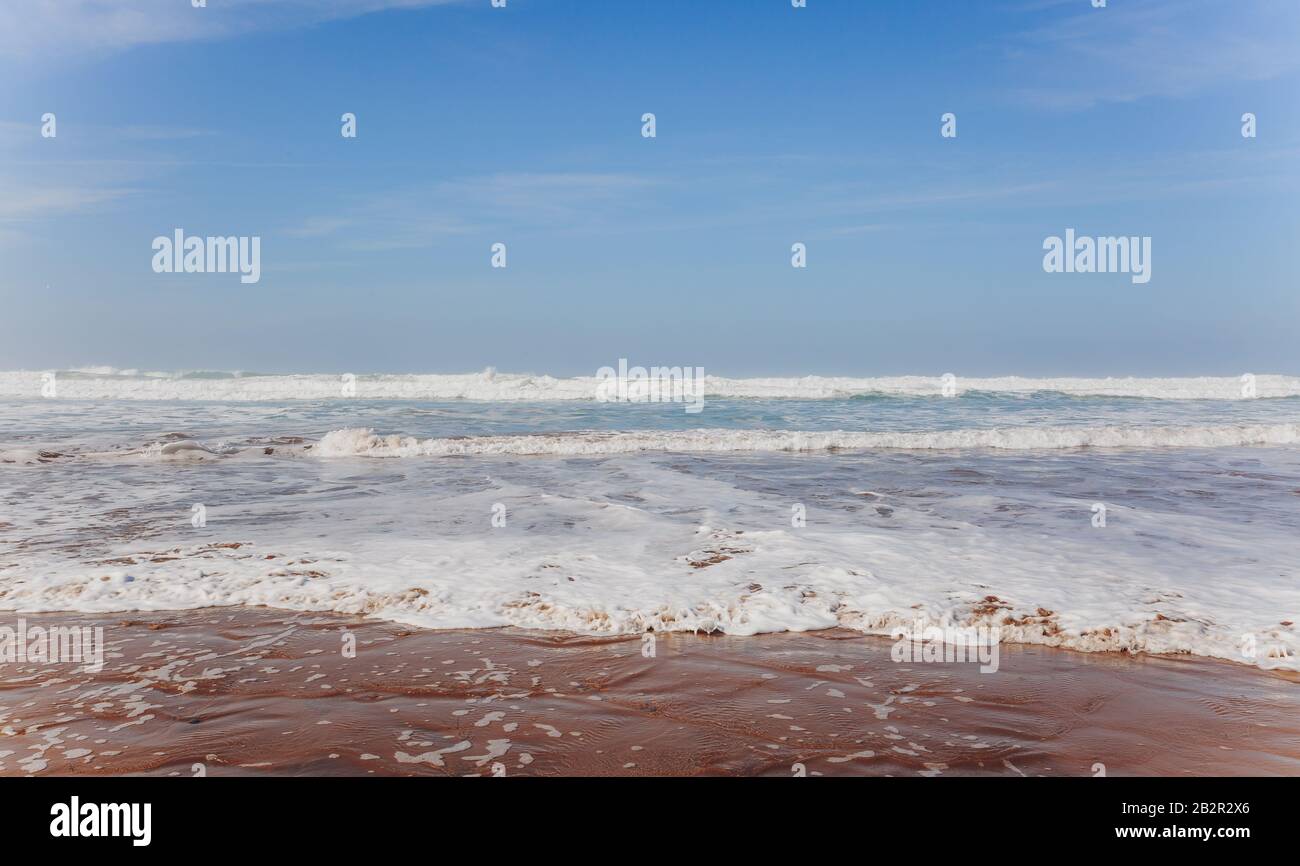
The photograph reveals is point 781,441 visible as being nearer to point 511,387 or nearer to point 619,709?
point 619,709

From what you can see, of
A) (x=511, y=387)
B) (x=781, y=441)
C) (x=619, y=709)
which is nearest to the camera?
(x=619, y=709)

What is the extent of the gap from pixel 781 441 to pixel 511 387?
20616mm

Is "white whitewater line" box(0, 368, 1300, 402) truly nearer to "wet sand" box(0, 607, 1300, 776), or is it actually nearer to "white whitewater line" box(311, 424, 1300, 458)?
"white whitewater line" box(311, 424, 1300, 458)

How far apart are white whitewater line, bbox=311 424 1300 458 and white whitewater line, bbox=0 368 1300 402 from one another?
14550 mm

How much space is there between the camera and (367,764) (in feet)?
10.6

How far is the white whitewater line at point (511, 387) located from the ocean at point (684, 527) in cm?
1348

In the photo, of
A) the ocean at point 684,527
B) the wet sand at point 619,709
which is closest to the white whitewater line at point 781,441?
the ocean at point 684,527

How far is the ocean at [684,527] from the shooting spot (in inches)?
214

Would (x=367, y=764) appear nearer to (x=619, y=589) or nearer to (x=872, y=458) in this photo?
(x=619, y=589)

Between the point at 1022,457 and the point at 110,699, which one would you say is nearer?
the point at 110,699

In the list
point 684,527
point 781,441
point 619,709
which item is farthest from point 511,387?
point 619,709

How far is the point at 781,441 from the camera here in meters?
16.8
